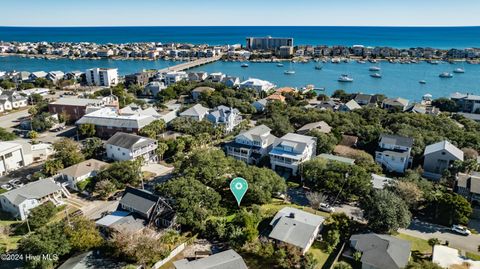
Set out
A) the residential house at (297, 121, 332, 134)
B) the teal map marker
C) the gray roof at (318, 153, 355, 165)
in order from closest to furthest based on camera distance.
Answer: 1. the teal map marker
2. the gray roof at (318, 153, 355, 165)
3. the residential house at (297, 121, 332, 134)

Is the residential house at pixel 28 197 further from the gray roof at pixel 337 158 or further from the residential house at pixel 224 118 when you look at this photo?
→ the gray roof at pixel 337 158

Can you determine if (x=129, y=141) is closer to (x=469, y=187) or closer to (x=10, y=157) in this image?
(x=10, y=157)

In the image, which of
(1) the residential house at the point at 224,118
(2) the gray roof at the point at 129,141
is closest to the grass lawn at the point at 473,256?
(2) the gray roof at the point at 129,141

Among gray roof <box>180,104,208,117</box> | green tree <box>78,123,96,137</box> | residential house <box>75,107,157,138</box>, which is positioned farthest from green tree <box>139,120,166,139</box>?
green tree <box>78,123,96,137</box>

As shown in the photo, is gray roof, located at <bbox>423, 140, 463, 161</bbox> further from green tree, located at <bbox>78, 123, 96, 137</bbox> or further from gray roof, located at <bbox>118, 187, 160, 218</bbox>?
green tree, located at <bbox>78, 123, 96, 137</bbox>

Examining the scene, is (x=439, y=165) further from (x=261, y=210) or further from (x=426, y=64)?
(x=426, y=64)
